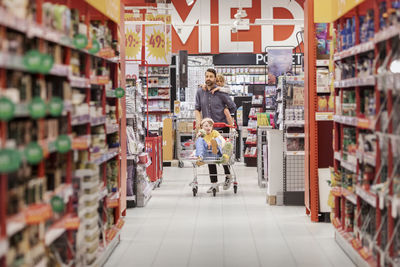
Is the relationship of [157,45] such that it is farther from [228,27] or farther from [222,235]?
[222,235]

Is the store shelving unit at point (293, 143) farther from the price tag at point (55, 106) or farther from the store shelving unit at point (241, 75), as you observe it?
the store shelving unit at point (241, 75)

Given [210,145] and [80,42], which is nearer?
[80,42]

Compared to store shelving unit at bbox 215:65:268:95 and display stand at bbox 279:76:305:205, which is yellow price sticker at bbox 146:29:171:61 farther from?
store shelving unit at bbox 215:65:268:95

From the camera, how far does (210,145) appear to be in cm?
797

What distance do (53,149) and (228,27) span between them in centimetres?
1647

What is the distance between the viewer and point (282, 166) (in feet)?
23.6

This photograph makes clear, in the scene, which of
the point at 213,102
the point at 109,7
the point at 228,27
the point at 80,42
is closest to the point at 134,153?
the point at 213,102

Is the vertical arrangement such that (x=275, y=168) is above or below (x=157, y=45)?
below

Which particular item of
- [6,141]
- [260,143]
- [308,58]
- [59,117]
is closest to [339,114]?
[308,58]

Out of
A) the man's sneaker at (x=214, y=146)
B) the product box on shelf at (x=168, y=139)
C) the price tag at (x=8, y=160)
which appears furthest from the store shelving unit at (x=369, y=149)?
the product box on shelf at (x=168, y=139)

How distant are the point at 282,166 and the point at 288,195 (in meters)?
0.38

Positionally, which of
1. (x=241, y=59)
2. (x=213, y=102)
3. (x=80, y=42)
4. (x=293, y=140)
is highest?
(x=241, y=59)

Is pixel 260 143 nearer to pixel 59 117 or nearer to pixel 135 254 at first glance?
pixel 135 254

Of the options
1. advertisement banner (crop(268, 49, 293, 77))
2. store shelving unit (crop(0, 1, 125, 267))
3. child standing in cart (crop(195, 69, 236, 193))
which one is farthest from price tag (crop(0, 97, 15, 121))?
advertisement banner (crop(268, 49, 293, 77))
